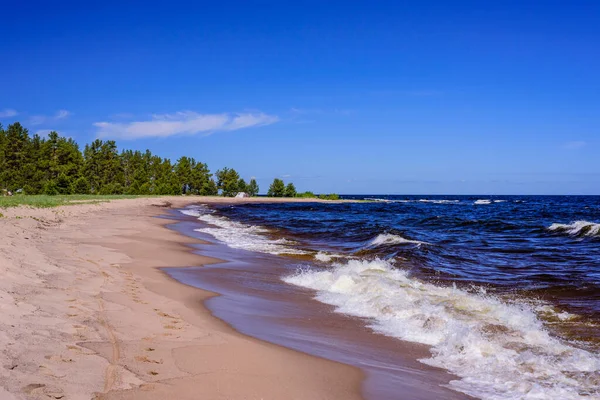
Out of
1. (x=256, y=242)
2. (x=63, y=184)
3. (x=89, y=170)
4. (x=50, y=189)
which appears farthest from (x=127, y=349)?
(x=89, y=170)

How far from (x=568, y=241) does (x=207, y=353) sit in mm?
21226

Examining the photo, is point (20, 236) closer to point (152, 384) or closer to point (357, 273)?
point (357, 273)

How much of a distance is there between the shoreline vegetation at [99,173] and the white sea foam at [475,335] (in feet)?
158

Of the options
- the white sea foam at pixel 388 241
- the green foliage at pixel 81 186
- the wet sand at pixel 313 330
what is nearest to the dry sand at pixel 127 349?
the wet sand at pixel 313 330

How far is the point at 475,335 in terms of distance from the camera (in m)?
6.48

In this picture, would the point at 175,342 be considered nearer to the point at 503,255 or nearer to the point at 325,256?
the point at 325,256

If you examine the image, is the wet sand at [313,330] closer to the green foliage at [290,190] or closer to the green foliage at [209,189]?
the green foliage at [209,189]

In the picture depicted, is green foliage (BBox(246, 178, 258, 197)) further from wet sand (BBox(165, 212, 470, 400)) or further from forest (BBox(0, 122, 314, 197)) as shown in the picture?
wet sand (BBox(165, 212, 470, 400))

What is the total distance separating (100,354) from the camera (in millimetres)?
4586

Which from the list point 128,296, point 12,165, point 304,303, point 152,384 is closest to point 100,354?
point 152,384

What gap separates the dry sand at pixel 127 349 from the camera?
3.91m

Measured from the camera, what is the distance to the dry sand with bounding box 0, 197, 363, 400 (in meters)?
3.91

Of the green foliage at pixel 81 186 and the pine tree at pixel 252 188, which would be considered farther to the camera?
the pine tree at pixel 252 188

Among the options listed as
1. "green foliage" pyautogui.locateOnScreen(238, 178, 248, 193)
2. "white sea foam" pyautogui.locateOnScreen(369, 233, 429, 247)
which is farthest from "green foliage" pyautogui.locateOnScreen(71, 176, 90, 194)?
"white sea foam" pyautogui.locateOnScreen(369, 233, 429, 247)
